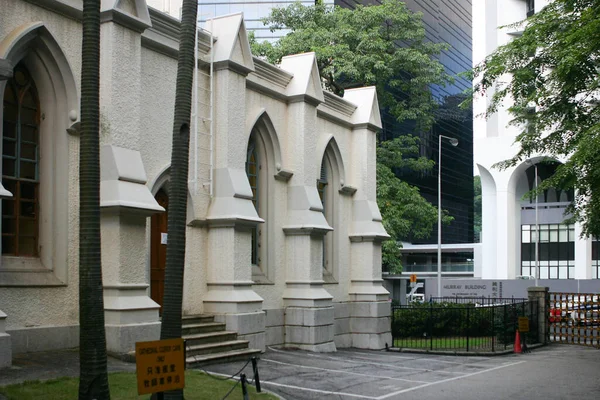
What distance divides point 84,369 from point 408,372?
9962 mm

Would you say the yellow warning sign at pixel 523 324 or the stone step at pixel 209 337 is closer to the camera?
the stone step at pixel 209 337

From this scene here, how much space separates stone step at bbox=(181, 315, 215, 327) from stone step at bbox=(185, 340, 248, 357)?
0.78 metres

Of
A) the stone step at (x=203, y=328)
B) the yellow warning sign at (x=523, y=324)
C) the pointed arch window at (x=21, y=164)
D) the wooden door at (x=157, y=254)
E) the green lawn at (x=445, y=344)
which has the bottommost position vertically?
the green lawn at (x=445, y=344)

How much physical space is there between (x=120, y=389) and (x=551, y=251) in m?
57.0

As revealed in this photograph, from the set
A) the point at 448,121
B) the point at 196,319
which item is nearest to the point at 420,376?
the point at 196,319

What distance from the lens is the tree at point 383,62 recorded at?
3325cm

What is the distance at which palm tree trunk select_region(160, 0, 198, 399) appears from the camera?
10.1 metres

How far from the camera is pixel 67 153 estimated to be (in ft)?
46.3

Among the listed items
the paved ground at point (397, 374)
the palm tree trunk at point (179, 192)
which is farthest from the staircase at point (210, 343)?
the palm tree trunk at point (179, 192)

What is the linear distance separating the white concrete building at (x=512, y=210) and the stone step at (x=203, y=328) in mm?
47971

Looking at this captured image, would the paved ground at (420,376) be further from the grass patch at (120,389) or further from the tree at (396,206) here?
the tree at (396,206)

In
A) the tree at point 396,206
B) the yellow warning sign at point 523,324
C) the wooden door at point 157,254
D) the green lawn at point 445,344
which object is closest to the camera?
the wooden door at point 157,254

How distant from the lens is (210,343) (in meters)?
16.3

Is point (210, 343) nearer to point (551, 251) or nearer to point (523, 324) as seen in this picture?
point (523, 324)
